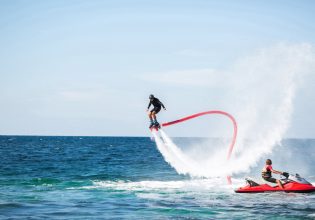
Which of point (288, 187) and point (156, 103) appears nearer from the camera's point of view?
point (156, 103)

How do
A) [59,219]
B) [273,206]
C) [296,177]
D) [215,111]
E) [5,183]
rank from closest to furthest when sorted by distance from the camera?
[59,219], [273,206], [296,177], [215,111], [5,183]

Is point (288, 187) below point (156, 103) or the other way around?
below

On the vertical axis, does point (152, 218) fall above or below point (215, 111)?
below

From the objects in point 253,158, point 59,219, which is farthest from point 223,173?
point 59,219

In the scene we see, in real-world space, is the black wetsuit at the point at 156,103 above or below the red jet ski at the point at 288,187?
above

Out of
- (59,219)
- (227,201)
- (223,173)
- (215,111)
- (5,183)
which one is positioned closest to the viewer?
(59,219)

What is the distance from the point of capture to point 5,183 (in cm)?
3288

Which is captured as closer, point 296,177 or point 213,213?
point 213,213

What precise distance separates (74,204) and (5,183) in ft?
42.0

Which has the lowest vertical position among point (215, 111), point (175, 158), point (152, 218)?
point (152, 218)

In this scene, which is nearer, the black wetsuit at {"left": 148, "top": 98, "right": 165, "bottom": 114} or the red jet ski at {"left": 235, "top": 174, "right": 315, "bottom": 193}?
the black wetsuit at {"left": 148, "top": 98, "right": 165, "bottom": 114}

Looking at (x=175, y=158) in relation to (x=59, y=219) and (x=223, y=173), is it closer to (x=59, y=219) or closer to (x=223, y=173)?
(x=223, y=173)

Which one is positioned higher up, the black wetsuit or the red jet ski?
the black wetsuit

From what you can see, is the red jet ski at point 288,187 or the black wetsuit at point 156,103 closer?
the black wetsuit at point 156,103
